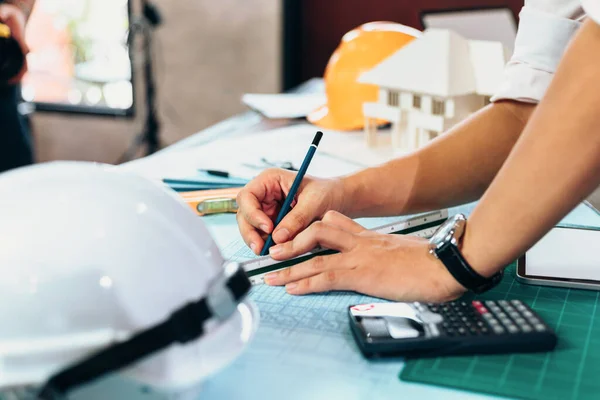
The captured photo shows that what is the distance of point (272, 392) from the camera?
57cm

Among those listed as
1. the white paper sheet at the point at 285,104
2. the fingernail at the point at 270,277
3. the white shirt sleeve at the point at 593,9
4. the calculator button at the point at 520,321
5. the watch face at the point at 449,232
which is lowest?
the white paper sheet at the point at 285,104

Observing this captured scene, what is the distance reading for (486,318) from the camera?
65cm

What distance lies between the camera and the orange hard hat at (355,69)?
1566mm

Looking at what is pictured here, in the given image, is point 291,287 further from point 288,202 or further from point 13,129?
point 13,129

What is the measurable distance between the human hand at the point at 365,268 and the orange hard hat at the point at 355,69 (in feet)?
2.59

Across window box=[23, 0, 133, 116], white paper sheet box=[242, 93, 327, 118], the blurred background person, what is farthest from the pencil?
window box=[23, 0, 133, 116]

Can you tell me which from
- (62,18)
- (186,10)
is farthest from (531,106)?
(62,18)

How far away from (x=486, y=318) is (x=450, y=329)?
0.15 ft

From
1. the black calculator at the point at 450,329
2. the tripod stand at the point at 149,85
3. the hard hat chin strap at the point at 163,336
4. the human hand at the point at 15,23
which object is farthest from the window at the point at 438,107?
the tripod stand at the point at 149,85

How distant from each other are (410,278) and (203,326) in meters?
0.32

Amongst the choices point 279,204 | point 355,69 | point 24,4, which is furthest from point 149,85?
point 279,204

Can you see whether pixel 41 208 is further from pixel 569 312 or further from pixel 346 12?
pixel 346 12

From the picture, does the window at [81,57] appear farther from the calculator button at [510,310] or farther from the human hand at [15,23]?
the calculator button at [510,310]

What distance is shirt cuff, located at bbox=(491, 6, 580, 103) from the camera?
90cm
